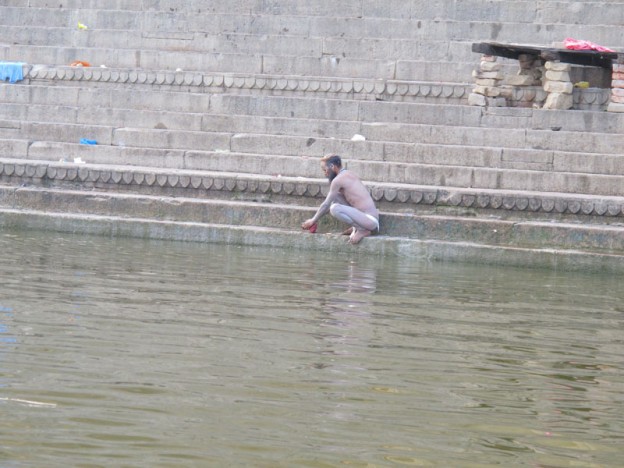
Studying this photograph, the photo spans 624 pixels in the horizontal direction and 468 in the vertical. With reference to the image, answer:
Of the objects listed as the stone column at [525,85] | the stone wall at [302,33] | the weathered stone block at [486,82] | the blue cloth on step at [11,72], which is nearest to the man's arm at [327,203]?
the weathered stone block at [486,82]

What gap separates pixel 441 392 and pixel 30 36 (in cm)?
1131

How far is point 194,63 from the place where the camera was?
14148 mm

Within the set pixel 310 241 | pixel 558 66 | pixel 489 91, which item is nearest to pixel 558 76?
pixel 558 66

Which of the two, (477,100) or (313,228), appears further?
(477,100)

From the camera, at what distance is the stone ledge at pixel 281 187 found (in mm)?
10258

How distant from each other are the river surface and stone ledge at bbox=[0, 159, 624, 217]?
52.4 inches

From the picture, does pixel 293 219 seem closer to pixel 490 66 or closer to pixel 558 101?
pixel 490 66

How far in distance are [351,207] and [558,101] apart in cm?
314

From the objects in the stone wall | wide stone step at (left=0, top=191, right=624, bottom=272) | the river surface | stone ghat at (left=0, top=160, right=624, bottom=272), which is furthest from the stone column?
the river surface

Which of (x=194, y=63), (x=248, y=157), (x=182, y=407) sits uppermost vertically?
(x=194, y=63)

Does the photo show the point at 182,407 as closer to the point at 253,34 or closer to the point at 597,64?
the point at 597,64

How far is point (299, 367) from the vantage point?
17.7 ft

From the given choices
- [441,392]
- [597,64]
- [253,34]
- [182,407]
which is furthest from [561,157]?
[182,407]

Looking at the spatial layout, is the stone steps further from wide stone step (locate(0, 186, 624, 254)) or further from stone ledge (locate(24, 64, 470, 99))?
stone ledge (locate(24, 64, 470, 99))
